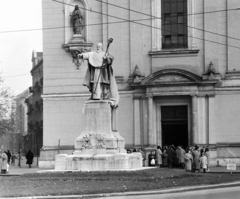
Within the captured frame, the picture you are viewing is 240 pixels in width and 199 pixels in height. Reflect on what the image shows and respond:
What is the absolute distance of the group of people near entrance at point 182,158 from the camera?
36.3 m

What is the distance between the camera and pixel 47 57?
149 ft

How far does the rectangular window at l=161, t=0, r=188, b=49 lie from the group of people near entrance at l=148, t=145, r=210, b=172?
6867 mm

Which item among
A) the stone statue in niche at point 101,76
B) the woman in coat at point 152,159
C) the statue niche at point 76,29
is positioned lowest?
the woman in coat at point 152,159

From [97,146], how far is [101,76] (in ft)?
9.72

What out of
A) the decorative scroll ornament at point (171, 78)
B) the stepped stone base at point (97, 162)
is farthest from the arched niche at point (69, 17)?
the stepped stone base at point (97, 162)

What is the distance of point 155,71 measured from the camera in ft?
144

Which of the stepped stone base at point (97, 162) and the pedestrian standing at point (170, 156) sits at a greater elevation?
the stepped stone base at point (97, 162)

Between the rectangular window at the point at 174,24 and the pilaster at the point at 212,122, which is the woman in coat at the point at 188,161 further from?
the rectangular window at the point at 174,24

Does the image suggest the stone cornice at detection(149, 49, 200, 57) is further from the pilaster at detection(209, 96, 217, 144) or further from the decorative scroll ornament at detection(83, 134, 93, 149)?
the decorative scroll ornament at detection(83, 134, 93, 149)

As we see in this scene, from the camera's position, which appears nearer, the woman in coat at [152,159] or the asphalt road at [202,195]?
the asphalt road at [202,195]

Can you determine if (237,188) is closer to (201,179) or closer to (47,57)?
(201,179)

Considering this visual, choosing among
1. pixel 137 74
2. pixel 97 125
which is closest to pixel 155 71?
pixel 137 74

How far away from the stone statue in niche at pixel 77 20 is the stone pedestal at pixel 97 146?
17972 millimetres

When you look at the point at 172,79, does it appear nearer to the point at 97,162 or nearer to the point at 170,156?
the point at 170,156
